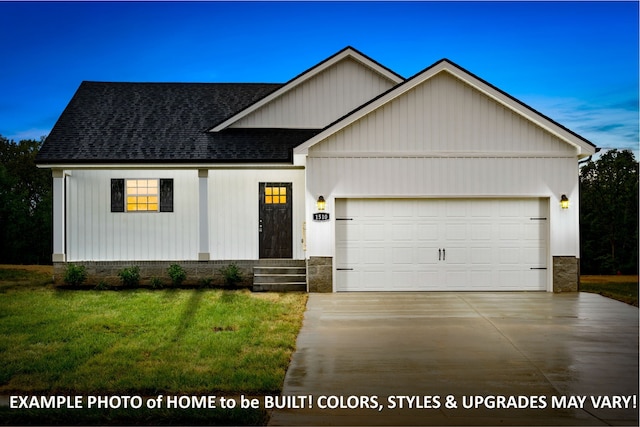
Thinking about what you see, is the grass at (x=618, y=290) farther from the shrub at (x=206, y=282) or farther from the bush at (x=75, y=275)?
the bush at (x=75, y=275)

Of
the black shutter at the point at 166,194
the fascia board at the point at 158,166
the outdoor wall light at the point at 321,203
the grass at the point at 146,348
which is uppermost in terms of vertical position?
the fascia board at the point at 158,166

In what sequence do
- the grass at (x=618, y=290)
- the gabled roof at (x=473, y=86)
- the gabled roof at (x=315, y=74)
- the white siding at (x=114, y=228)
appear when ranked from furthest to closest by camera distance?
the gabled roof at (x=315, y=74) < the white siding at (x=114, y=228) < the gabled roof at (x=473, y=86) < the grass at (x=618, y=290)

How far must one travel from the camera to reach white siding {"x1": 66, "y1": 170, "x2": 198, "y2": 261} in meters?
14.9

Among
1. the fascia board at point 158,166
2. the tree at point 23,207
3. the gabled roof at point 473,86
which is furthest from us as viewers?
the tree at point 23,207

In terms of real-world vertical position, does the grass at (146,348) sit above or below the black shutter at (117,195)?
below

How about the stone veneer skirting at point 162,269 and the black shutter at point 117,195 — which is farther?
the black shutter at point 117,195

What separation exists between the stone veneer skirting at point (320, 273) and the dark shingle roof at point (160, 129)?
3.02 m

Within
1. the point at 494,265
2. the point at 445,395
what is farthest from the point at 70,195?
the point at 445,395

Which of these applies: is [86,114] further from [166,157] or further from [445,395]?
[445,395]

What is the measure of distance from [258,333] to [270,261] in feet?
19.5

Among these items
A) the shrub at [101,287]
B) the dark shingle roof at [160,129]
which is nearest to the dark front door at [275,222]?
the dark shingle roof at [160,129]

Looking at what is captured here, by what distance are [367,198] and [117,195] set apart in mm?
6968

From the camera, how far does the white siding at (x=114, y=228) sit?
588 inches

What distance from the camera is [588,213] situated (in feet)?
115
